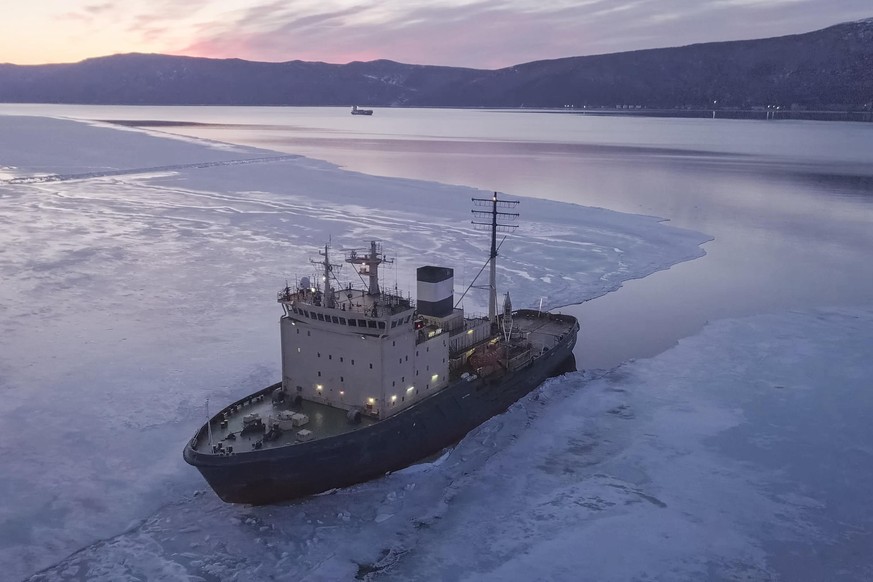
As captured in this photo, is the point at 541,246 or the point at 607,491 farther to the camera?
the point at 541,246

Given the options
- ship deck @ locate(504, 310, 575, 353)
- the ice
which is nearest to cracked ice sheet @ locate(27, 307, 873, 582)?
the ice

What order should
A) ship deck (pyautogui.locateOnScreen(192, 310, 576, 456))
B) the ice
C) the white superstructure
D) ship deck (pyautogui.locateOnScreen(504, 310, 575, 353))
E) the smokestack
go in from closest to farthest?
the ice → ship deck (pyautogui.locateOnScreen(192, 310, 576, 456)) → the white superstructure → the smokestack → ship deck (pyautogui.locateOnScreen(504, 310, 575, 353))

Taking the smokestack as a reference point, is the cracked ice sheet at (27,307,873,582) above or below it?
below

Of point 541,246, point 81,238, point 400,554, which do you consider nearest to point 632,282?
point 541,246

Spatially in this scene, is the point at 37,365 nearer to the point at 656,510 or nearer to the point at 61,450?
the point at 61,450

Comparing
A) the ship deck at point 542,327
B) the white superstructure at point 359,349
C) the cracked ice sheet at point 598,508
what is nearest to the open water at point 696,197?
the ship deck at point 542,327

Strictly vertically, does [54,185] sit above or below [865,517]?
above

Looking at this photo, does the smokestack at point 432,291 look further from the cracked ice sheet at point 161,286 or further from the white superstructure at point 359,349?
the cracked ice sheet at point 161,286

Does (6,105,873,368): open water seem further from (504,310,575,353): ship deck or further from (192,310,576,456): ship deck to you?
(192,310,576,456): ship deck
